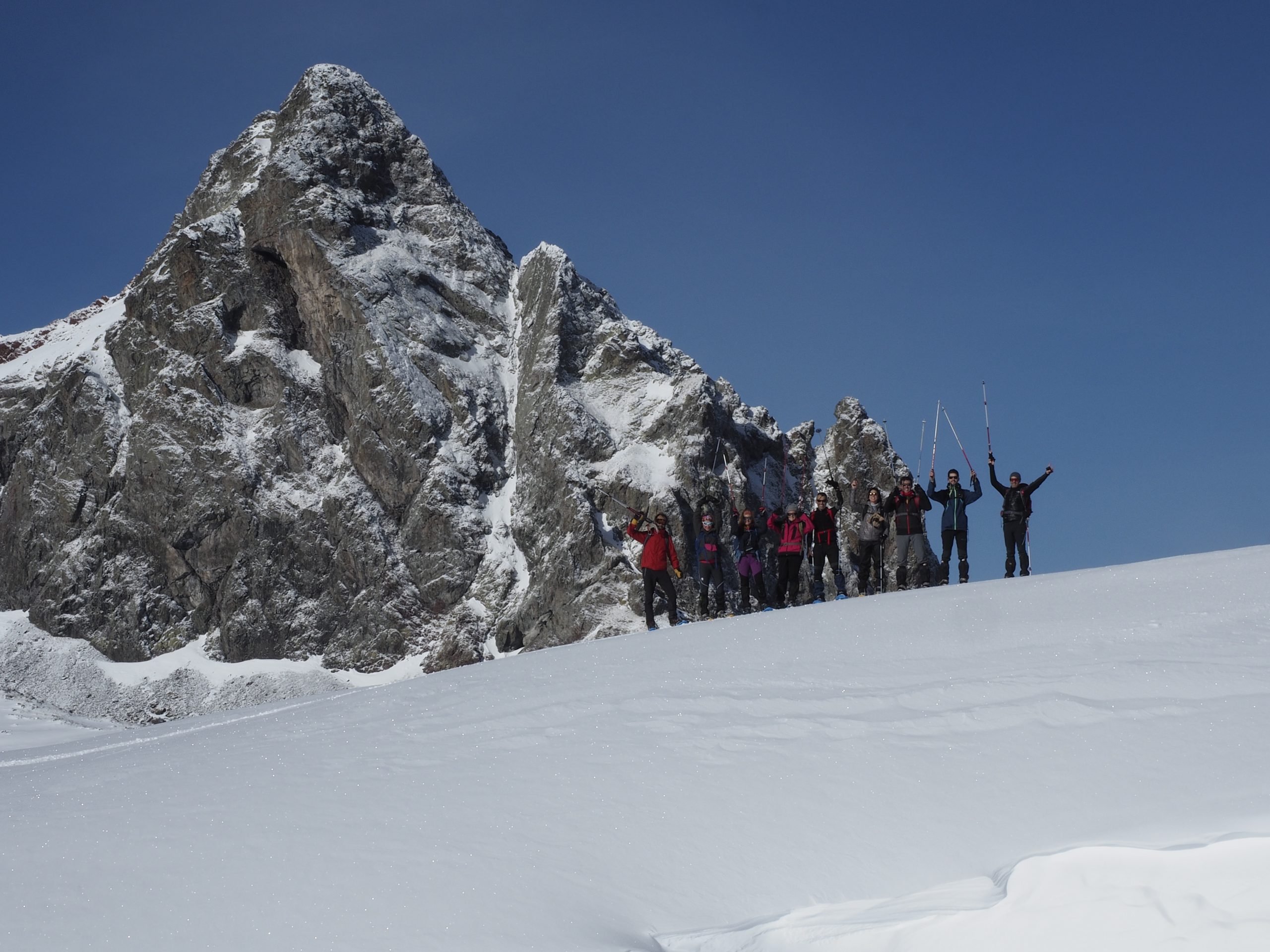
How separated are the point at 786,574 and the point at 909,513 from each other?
249cm

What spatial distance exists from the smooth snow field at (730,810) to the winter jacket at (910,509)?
829 cm

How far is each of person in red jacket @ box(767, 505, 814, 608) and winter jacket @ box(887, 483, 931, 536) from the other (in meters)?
1.58

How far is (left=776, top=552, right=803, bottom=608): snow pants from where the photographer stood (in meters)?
19.1

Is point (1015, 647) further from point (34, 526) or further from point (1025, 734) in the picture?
point (34, 526)

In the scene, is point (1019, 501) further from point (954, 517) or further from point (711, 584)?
point (711, 584)

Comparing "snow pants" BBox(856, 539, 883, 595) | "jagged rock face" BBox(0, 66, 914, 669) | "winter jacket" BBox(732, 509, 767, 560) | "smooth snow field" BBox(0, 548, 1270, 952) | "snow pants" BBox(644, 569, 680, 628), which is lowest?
"smooth snow field" BBox(0, 548, 1270, 952)

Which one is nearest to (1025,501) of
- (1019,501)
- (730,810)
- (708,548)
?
(1019,501)

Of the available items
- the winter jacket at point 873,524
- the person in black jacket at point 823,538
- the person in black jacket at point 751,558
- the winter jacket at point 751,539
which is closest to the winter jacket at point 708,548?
the person in black jacket at point 751,558

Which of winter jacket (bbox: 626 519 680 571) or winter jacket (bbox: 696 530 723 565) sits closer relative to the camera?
winter jacket (bbox: 626 519 680 571)

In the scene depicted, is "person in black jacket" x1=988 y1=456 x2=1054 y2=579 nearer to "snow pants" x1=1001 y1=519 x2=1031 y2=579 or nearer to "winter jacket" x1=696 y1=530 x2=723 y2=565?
"snow pants" x1=1001 y1=519 x2=1031 y2=579

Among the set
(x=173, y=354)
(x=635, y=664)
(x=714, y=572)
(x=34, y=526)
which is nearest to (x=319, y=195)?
(x=173, y=354)

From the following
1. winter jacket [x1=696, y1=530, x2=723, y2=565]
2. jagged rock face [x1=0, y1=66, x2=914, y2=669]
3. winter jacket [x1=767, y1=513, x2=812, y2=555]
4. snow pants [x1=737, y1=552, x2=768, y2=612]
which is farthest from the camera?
jagged rock face [x1=0, y1=66, x2=914, y2=669]

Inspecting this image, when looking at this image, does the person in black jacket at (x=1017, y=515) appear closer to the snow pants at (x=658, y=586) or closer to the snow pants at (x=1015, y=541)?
the snow pants at (x=1015, y=541)

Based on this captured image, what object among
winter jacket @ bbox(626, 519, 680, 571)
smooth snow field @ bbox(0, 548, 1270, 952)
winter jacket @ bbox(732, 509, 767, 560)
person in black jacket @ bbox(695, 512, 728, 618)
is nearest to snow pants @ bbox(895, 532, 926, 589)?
winter jacket @ bbox(732, 509, 767, 560)
